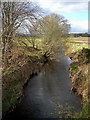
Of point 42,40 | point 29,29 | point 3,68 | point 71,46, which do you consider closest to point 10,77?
point 3,68

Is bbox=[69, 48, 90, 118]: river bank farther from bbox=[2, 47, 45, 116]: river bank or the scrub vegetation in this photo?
bbox=[2, 47, 45, 116]: river bank

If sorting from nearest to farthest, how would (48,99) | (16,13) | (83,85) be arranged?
(83,85) < (48,99) < (16,13)

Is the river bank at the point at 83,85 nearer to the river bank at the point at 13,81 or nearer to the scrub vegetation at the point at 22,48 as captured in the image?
the scrub vegetation at the point at 22,48

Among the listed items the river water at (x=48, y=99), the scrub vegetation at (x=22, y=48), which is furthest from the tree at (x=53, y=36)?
the river water at (x=48, y=99)

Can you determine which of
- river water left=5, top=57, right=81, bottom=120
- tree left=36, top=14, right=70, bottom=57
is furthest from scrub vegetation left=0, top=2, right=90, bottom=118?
river water left=5, top=57, right=81, bottom=120

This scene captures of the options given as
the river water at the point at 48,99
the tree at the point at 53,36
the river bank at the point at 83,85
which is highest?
the tree at the point at 53,36

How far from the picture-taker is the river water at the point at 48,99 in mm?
9125

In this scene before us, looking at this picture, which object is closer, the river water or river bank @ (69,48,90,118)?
river bank @ (69,48,90,118)

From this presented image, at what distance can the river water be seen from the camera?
9.12 metres

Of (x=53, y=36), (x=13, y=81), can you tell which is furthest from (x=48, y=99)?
(x=53, y=36)

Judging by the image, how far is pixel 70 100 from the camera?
1076 cm

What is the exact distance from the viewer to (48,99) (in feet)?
36.2

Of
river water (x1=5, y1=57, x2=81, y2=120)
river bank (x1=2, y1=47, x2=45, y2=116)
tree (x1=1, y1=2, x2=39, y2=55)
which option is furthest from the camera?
tree (x1=1, y1=2, x2=39, y2=55)

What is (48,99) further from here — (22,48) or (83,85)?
(22,48)
